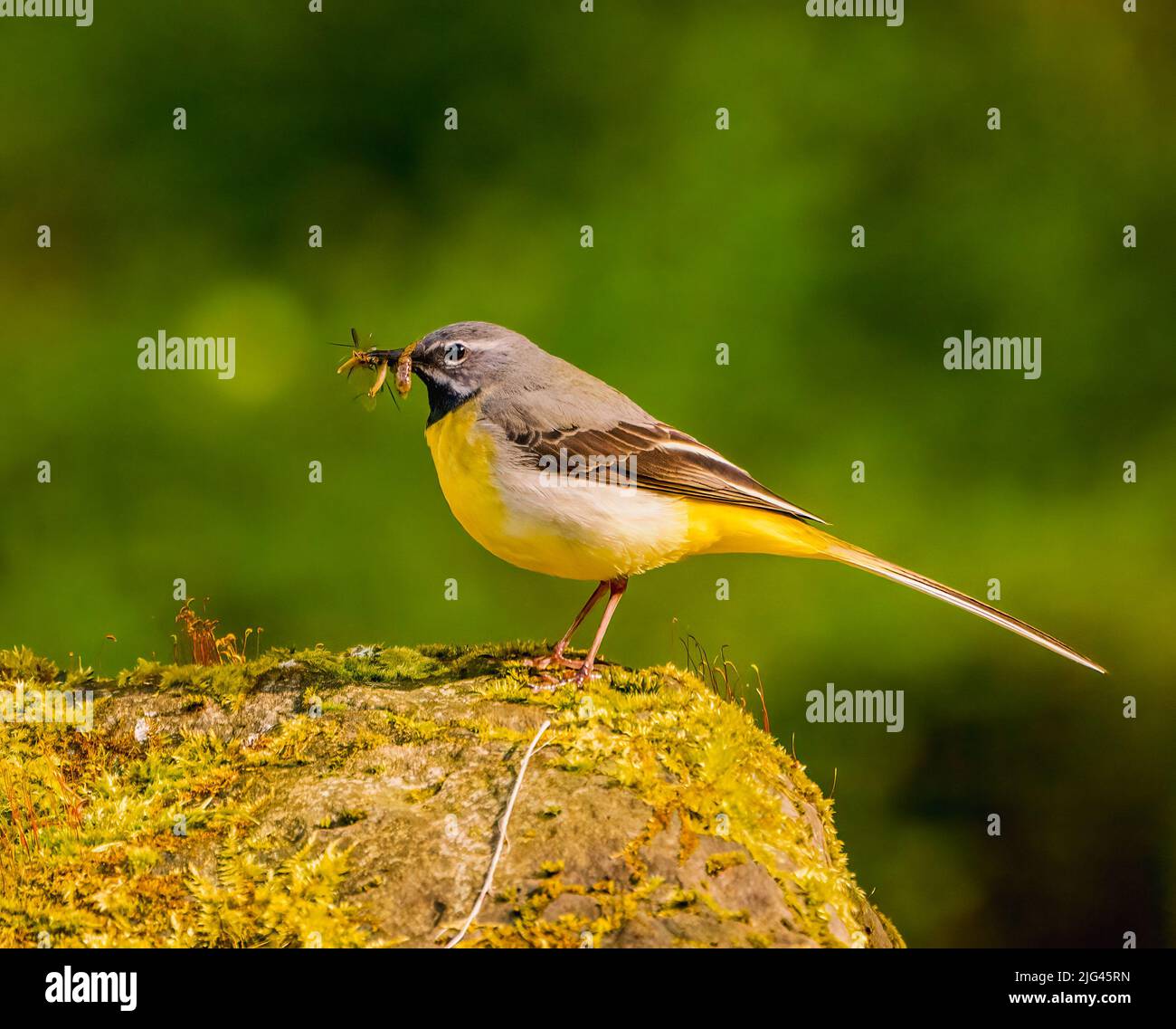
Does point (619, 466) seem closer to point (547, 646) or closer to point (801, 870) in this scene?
point (547, 646)

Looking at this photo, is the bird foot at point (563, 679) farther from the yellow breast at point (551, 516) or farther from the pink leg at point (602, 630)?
the yellow breast at point (551, 516)

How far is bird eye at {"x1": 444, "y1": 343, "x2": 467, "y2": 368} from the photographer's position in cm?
600

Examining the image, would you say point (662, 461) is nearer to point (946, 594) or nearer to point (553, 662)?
point (553, 662)

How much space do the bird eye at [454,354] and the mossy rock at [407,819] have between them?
1617 mm

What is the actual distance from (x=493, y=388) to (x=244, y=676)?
1808 mm

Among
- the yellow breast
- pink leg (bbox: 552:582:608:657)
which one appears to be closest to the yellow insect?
the yellow breast

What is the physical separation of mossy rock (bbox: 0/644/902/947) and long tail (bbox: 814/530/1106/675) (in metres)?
1.03

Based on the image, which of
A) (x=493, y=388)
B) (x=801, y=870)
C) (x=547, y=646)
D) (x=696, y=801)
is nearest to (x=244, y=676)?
(x=547, y=646)

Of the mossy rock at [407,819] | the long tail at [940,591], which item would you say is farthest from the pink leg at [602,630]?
the long tail at [940,591]

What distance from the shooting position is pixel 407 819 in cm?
418

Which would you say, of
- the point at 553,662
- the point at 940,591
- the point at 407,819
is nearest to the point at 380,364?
the point at 553,662

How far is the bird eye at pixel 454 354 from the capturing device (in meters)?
6.00

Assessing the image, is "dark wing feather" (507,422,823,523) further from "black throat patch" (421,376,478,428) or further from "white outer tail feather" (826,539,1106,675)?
"black throat patch" (421,376,478,428)

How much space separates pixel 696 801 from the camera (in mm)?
4203
